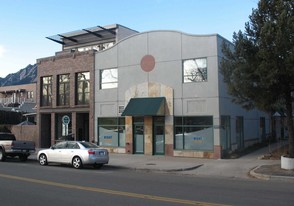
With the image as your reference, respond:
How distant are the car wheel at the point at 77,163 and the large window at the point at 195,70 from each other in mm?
9119

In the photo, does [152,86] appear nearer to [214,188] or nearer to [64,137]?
[64,137]

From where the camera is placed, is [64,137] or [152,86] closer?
[152,86]

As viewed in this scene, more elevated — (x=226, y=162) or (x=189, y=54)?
(x=189, y=54)

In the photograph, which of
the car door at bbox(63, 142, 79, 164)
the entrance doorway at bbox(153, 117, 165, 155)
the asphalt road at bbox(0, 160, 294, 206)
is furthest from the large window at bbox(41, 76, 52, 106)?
the asphalt road at bbox(0, 160, 294, 206)

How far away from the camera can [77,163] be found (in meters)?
19.2

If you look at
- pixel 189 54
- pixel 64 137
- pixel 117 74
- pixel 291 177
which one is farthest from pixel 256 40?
pixel 64 137

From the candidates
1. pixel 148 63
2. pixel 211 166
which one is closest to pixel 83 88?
pixel 148 63

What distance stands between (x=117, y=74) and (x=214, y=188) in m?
16.7

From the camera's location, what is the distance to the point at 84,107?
2947 cm

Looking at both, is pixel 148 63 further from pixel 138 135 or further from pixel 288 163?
pixel 288 163

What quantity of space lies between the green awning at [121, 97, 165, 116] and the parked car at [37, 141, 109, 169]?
553cm

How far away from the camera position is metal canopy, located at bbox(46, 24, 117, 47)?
4275 cm

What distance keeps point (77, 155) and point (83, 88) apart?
11339 millimetres

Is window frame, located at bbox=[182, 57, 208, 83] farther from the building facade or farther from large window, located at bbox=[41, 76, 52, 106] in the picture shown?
large window, located at bbox=[41, 76, 52, 106]
